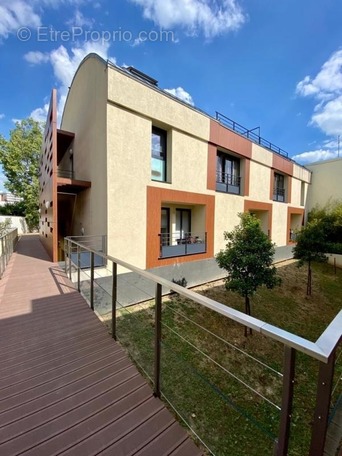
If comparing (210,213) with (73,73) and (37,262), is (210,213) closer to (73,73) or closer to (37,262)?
(37,262)

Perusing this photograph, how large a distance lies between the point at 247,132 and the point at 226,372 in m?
12.3

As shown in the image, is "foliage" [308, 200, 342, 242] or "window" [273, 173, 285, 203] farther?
"foliage" [308, 200, 342, 242]

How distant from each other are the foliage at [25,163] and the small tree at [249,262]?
21.4m

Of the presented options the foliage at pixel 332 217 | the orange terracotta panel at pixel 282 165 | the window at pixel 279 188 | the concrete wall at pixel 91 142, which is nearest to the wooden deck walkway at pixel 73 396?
the concrete wall at pixel 91 142

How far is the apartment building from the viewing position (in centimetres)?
734

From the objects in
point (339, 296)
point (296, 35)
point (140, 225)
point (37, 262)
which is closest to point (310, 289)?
point (339, 296)

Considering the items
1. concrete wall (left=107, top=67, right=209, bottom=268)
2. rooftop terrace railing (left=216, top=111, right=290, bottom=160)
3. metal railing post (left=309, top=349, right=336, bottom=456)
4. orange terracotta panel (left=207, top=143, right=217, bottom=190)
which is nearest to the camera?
metal railing post (left=309, top=349, right=336, bottom=456)

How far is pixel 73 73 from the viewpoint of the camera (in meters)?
10.9

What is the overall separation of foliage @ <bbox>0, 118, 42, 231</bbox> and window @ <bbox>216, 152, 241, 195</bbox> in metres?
19.1

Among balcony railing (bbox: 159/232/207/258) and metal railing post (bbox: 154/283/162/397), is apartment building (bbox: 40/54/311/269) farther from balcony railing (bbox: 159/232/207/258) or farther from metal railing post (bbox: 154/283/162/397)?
metal railing post (bbox: 154/283/162/397)

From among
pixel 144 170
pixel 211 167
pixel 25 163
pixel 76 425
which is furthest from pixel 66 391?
pixel 25 163

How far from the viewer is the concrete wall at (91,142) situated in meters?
7.40

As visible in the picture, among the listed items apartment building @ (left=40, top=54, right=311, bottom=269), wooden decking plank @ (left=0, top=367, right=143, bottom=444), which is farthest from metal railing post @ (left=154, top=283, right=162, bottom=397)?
apartment building @ (left=40, top=54, right=311, bottom=269)

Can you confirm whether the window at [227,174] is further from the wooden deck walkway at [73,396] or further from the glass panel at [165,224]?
the wooden deck walkway at [73,396]
